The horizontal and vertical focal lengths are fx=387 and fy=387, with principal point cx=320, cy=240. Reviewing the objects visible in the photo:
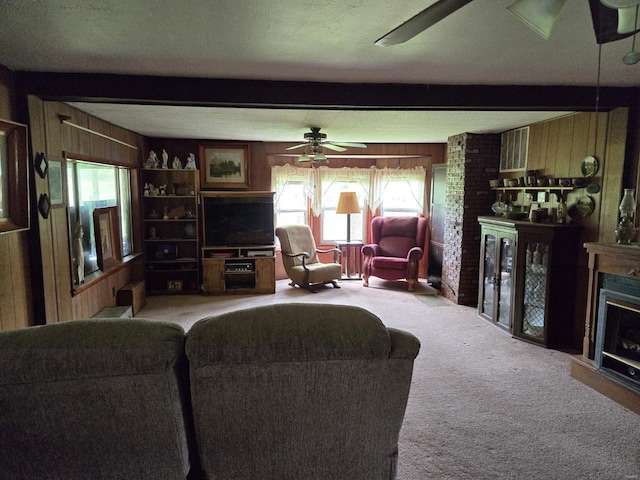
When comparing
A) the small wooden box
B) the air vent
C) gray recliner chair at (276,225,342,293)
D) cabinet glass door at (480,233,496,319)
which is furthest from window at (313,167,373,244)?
the small wooden box

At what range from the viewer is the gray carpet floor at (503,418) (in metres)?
2.09

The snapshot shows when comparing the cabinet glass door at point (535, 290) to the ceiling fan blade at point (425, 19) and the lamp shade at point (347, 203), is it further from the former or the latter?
the ceiling fan blade at point (425, 19)

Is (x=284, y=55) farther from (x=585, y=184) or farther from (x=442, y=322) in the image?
(x=442, y=322)

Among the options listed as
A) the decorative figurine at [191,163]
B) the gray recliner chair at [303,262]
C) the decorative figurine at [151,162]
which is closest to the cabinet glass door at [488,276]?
the gray recliner chair at [303,262]

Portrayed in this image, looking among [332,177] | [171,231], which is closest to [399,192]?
[332,177]

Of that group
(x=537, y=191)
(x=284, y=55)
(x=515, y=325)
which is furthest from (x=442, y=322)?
(x=284, y=55)

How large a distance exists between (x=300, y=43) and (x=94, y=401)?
1893 millimetres

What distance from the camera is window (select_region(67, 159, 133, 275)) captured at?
3.72 m

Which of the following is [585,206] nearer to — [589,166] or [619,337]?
[589,166]

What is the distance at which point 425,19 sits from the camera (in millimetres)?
1373

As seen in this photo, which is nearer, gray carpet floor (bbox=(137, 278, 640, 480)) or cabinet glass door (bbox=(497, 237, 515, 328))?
gray carpet floor (bbox=(137, 278, 640, 480))

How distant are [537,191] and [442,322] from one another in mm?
1786

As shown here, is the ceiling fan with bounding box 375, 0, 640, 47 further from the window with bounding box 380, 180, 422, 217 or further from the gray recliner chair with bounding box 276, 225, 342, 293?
the window with bounding box 380, 180, 422, 217

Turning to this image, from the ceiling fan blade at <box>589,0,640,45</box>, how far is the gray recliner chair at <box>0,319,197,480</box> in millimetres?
1817
